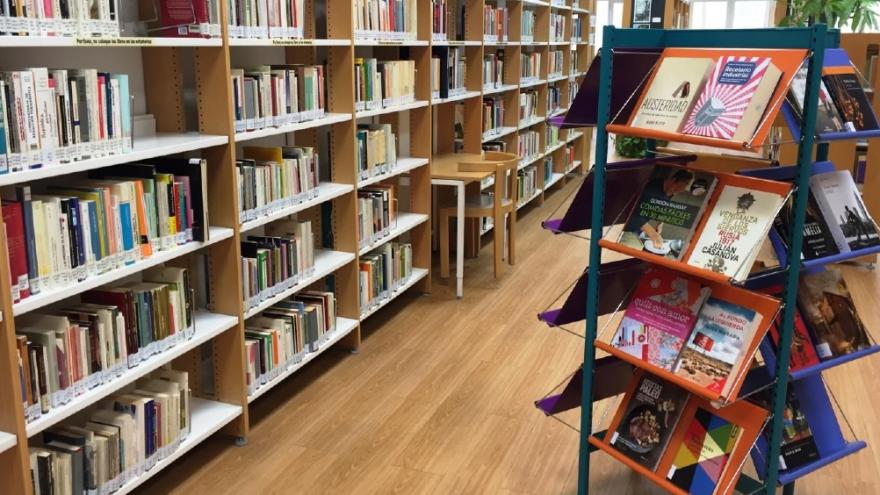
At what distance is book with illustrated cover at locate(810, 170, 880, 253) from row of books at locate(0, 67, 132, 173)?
1.98m

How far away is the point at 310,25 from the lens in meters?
3.60

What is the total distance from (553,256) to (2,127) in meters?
4.42

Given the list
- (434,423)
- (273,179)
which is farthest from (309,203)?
(434,423)

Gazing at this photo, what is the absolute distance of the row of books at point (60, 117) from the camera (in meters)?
1.99

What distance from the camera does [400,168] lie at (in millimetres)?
4348

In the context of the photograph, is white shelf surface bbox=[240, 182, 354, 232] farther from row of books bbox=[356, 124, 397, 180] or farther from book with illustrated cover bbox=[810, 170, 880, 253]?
book with illustrated cover bbox=[810, 170, 880, 253]

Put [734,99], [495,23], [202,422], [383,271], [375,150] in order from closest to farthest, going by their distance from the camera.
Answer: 1. [734,99]
2. [202,422]
3. [375,150]
4. [383,271]
5. [495,23]

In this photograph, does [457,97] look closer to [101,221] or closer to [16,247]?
[101,221]

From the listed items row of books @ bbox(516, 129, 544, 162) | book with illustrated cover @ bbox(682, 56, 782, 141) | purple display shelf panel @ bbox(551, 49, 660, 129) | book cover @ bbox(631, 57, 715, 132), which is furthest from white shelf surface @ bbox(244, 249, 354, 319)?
row of books @ bbox(516, 129, 544, 162)

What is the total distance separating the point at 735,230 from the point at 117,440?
6.13ft

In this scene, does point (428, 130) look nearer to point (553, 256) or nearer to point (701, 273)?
point (553, 256)

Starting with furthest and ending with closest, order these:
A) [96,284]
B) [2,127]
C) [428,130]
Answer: [428,130], [96,284], [2,127]

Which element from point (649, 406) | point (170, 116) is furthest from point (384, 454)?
point (170, 116)

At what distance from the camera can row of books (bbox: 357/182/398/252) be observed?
3.96 m
